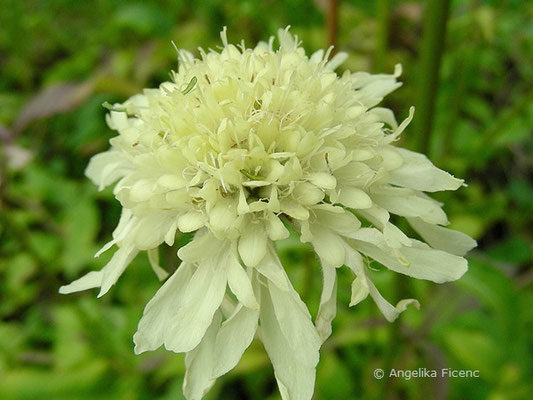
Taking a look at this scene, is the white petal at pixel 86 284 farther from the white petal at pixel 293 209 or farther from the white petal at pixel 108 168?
the white petal at pixel 293 209

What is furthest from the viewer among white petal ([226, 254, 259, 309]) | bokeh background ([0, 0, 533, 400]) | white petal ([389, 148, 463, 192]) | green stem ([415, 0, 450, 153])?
bokeh background ([0, 0, 533, 400])

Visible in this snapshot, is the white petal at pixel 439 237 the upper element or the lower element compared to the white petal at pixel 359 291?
lower

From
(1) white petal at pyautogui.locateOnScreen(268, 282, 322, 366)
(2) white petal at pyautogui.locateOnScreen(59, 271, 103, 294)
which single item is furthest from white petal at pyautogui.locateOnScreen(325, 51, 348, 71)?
Result: (2) white petal at pyautogui.locateOnScreen(59, 271, 103, 294)

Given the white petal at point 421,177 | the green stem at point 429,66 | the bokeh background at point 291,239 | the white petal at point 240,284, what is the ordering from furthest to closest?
the bokeh background at point 291,239
the green stem at point 429,66
the white petal at point 421,177
the white petal at point 240,284

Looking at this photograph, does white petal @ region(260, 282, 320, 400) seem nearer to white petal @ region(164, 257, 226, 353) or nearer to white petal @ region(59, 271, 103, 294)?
white petal @ region(164, 257, 226, 353)

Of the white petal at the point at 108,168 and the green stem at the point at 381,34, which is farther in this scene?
the green stem at the point at 381,34

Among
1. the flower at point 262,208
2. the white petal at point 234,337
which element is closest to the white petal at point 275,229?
the flower at point 262,208

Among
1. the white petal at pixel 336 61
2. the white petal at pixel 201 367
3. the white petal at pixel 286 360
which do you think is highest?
the white petal at pixel 336 61
